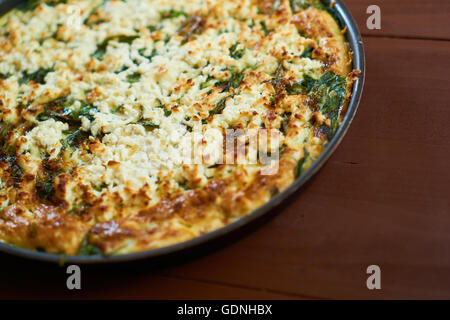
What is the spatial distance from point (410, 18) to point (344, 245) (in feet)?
4.81

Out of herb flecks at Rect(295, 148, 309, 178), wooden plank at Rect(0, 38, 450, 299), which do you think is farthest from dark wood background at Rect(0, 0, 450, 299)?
herb flecks at Rect(295, 148, 309, 178)

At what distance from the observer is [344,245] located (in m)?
1.76

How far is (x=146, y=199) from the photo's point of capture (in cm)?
184

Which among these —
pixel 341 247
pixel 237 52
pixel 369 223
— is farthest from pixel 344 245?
pixel 237 52

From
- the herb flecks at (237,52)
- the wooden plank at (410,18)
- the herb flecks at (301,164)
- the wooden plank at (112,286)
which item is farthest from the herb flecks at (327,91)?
the wooden plank at (112,286)

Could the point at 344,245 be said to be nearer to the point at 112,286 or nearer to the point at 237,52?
the point at 112,286

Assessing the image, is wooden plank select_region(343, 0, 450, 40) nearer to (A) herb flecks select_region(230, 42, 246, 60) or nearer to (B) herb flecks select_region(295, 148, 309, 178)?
(A) herb flecks select_region(230, 42, 246, 60)

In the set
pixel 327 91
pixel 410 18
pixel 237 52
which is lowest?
pixel 327 91

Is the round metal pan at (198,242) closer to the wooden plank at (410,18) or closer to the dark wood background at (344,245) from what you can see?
the dark wood background at (344,245)

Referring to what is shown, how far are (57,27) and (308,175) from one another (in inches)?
71.8

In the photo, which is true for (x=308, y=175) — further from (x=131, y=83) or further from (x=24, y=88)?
(x=24, y=88)

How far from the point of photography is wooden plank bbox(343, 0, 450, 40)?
2.49 meters

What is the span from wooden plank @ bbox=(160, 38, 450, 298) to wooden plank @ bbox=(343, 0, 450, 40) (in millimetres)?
485

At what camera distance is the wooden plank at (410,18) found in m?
2.49
